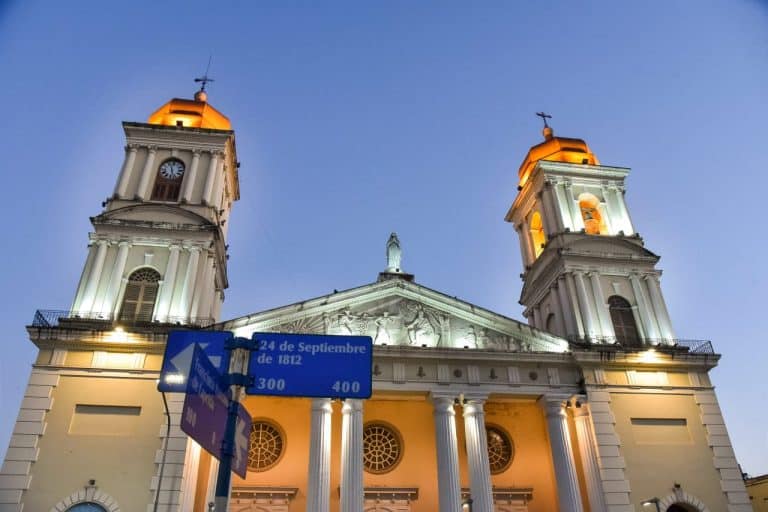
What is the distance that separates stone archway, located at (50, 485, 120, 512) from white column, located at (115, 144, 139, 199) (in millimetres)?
13009

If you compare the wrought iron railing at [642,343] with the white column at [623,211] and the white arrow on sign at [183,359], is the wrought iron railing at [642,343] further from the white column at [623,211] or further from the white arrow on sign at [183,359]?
the white arrow on sign at [183,359]

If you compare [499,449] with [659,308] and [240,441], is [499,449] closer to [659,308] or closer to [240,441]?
[659,308]

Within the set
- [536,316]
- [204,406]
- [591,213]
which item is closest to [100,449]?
[204,406]

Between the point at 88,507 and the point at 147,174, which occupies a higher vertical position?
the point at 147,174

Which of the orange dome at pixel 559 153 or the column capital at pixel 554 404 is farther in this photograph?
the orange dome at pixel 559 153

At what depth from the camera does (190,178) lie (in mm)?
27656

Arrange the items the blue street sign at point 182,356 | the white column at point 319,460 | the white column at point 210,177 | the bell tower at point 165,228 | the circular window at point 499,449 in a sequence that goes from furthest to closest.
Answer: the white column at point 210,177
the circular window at point 499,449
the bell tower at point 165,228
the white column at point 319,460
the blue street sign at point 182,356

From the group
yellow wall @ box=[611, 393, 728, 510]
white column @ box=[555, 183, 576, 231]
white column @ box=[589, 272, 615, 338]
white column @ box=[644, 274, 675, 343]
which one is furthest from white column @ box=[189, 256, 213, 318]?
white column @ box=[644, 274, 675, 343]

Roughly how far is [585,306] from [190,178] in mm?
19327

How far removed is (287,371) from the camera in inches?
357

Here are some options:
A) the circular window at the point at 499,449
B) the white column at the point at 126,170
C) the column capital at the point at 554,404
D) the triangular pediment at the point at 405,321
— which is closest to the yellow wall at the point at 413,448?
the circular window at the point at 499,449

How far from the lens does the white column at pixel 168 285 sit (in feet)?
77.8

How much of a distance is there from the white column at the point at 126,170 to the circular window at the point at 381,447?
15.5 meters

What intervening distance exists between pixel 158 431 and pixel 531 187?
22291mm
